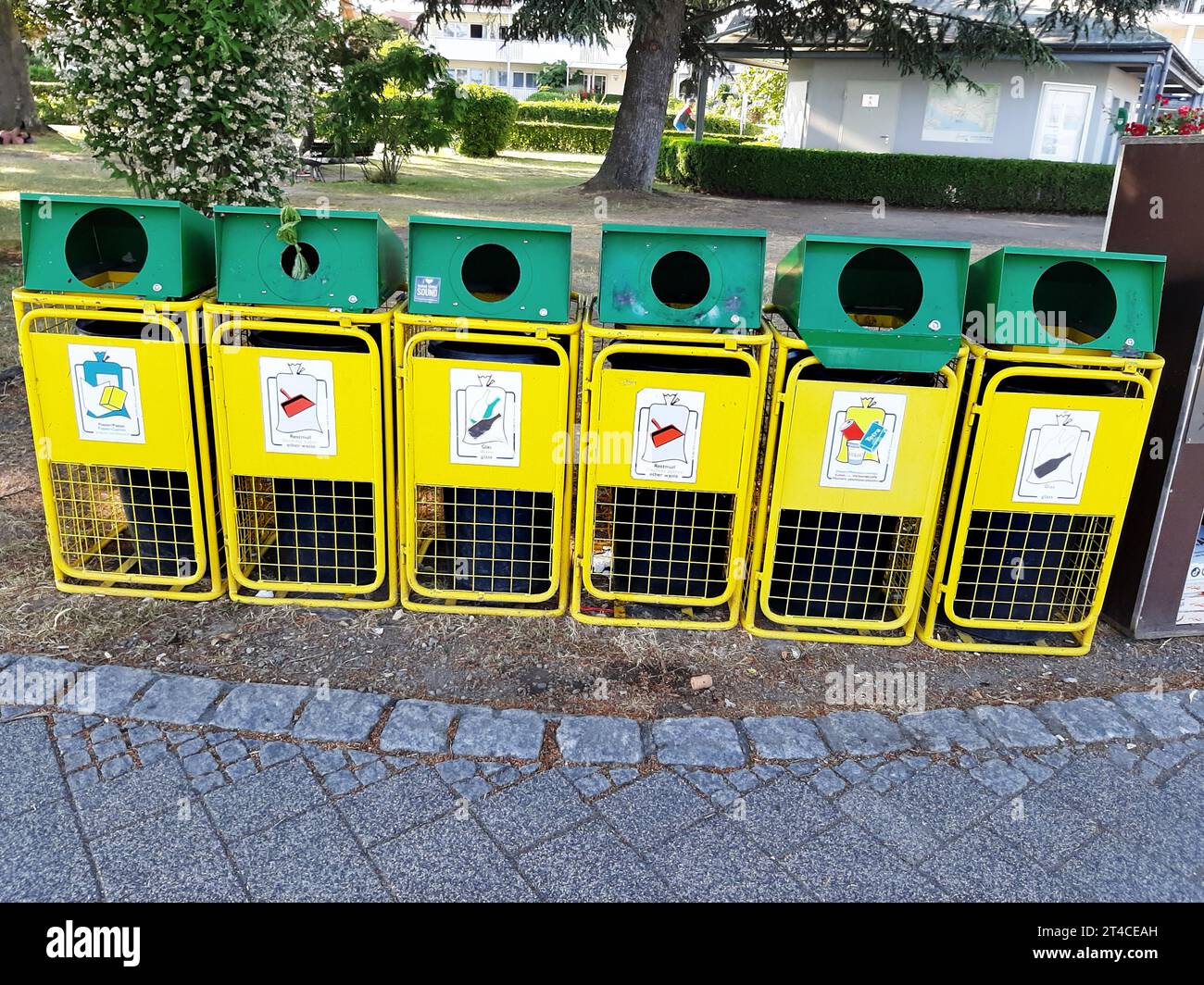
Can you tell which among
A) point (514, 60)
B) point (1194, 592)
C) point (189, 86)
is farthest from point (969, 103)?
point (514, 60)

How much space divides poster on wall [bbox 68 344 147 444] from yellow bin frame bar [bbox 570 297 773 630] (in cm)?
163

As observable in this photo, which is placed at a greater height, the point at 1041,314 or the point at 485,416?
the point at 1041,314

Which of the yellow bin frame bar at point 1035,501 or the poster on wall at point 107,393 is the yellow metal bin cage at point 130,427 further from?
the yellow bin frame bar at point 1035,501

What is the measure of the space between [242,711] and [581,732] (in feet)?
3.63

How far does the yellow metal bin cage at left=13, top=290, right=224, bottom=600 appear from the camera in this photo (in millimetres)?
3248

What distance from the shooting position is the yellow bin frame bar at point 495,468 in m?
3.23

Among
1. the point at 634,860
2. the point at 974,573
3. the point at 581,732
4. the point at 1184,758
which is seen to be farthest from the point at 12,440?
the point at 1184,758

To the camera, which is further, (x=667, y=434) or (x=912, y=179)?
(x=912, y=179)

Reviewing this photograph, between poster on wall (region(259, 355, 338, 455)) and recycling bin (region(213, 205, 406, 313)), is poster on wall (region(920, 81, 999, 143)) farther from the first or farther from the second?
poster on wall (region(259, 355, 338, 455))

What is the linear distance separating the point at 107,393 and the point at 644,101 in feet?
46.3

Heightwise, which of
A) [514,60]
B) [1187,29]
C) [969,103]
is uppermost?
[1187,29]

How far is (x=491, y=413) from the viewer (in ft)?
10.8

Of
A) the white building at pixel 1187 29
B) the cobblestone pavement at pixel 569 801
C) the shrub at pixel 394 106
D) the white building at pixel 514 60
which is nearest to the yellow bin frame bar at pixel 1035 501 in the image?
the cobblestone pavement at pixel 569 801

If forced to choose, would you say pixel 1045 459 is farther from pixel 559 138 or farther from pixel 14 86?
pixel 559 138
